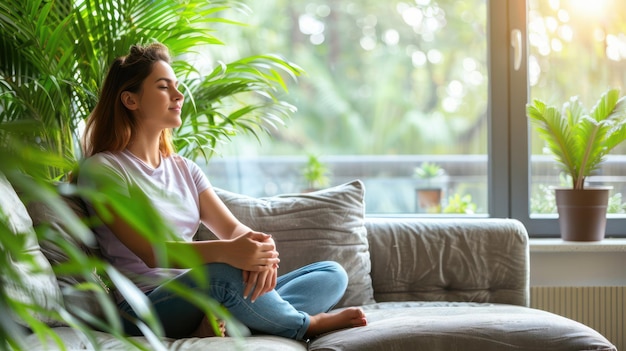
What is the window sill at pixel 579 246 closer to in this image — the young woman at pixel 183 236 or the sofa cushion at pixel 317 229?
the sofa cushion at pixel 317 229

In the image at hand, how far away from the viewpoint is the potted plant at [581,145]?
10.3ft

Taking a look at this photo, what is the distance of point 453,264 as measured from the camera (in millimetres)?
2748

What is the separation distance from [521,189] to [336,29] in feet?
3.62

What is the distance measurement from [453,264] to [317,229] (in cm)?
49

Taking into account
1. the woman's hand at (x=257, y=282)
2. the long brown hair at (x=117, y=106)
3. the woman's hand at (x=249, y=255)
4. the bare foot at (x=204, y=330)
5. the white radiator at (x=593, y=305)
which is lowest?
the white radiator at (x=593, y=305)

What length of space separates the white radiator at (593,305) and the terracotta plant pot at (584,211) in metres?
0.21

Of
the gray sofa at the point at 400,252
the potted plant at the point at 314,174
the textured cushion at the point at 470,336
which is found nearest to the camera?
the textured cushion at the point at 470,336

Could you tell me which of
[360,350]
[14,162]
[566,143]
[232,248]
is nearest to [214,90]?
[232,248]

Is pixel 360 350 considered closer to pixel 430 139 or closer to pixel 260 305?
pixel 260 305

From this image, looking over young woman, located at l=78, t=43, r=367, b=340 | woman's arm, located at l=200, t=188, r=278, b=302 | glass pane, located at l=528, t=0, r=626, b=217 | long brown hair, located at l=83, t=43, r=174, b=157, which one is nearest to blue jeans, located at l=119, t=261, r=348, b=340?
young woman, located at l=78, t=43, r=367, b=340

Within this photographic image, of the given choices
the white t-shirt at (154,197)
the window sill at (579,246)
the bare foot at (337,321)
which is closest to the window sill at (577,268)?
the window sill at (579,246)

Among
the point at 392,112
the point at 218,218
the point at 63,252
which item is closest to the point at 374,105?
the point at 392,112

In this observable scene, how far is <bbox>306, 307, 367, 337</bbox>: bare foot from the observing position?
2.19 m

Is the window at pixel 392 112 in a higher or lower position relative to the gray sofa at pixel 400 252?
higher
